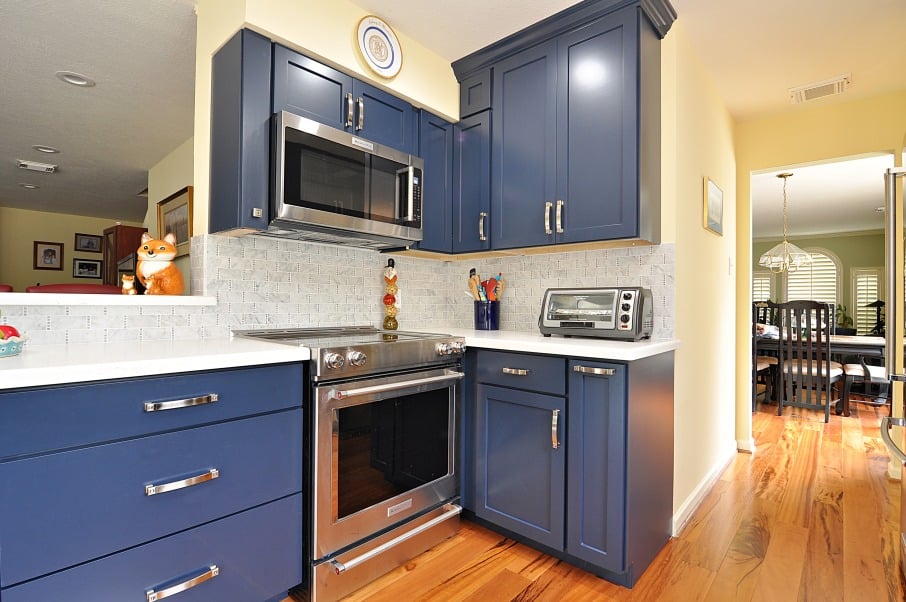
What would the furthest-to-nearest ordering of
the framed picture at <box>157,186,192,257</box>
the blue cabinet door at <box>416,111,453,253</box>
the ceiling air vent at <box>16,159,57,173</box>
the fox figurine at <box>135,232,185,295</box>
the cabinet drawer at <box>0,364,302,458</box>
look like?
the ceiling air vent at <box>16,159,57,173</box> → the framed picture at <box>157,186,192,257</box> → the blue cabinet door at <box>416,111,453,253</box> → the fox figurine at <box>135,232,185,295</box> → the cabinet drawer at <box>0,364,302,458</box>

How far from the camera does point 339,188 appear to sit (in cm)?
198

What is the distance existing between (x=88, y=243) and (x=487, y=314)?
735 cm

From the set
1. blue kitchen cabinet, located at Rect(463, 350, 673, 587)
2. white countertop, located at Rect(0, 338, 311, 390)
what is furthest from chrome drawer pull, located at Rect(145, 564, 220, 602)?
blue kitchen cabinet, located at Rect(463, 350, 673, 587)

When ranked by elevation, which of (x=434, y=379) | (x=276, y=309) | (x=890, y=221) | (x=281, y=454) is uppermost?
(x=890, y=221)

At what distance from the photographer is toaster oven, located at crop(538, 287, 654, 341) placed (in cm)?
201

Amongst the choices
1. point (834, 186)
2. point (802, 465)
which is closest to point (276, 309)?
point (802, 465)

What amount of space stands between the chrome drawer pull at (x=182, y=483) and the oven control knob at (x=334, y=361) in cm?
45

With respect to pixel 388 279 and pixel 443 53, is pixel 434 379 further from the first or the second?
pixel 443 53

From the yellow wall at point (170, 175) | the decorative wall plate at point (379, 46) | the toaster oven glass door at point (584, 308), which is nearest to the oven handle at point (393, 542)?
the toaster oven glass door at point (584, 308)

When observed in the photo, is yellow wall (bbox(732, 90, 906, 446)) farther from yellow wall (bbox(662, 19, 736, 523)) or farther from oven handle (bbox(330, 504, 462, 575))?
oven handle (bbox(330, 504, 462, 575))

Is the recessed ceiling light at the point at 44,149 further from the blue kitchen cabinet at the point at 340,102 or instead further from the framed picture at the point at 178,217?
the blue kitchen cabinet at the point at 340,102

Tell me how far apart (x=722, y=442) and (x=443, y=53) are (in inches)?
114

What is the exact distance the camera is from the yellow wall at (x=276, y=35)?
1820 millimetres

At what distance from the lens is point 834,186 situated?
17.8 feet
